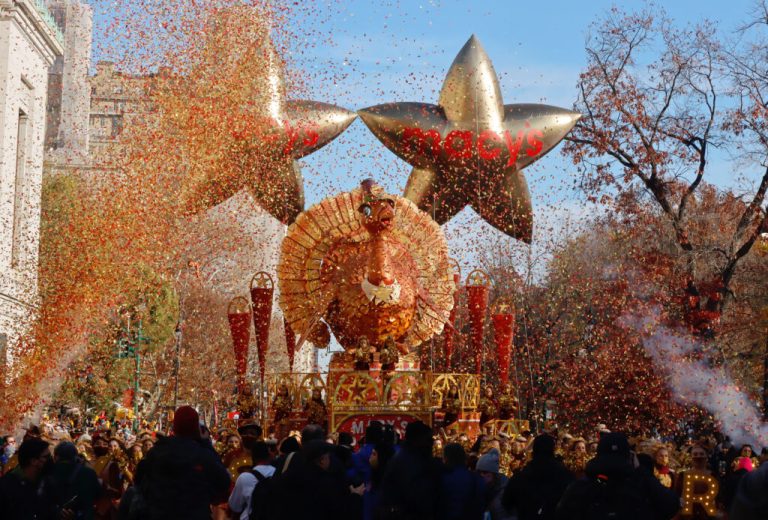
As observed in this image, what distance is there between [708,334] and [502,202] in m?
5.98

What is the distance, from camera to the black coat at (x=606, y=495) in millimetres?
7754

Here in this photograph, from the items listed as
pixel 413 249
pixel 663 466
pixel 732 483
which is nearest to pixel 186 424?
pixel 732 483

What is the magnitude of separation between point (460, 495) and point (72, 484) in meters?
3.16

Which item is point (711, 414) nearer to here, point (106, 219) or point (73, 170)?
point (106, 219)

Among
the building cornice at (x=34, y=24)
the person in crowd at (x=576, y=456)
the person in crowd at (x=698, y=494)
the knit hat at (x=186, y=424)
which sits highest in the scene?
the building cornice at (x=34, y=24)

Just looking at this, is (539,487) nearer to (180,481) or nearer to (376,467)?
(376,467)

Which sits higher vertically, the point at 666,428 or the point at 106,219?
the point at 106,219

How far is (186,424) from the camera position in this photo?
28.0 ft

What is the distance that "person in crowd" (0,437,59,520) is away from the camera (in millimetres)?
9781

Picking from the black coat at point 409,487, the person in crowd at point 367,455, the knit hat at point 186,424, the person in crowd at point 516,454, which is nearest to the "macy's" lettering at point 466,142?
the person in crowd at point 516,454

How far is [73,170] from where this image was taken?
162ft

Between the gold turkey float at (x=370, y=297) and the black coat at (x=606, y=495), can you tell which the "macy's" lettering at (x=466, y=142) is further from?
the black coat at (x=606, y=495)

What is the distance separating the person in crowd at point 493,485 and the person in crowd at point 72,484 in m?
3.14

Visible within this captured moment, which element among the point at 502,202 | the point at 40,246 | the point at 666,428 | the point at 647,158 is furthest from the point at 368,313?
the point at 40,246
